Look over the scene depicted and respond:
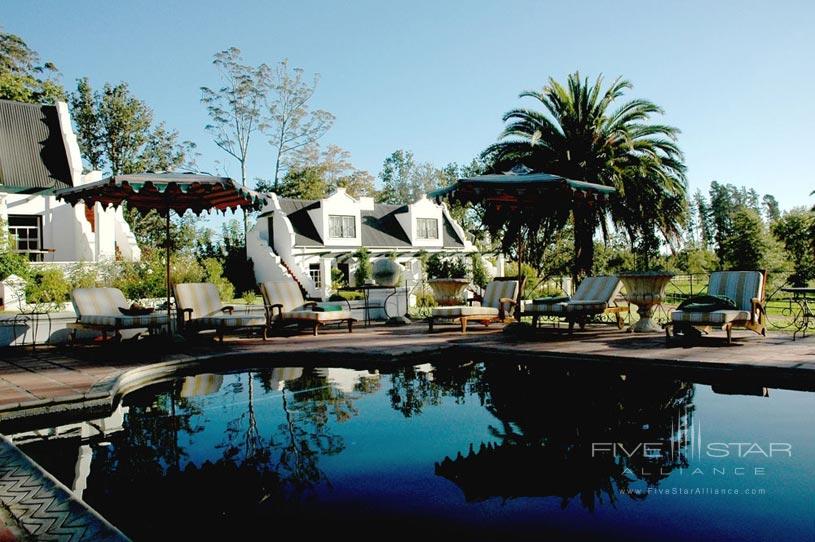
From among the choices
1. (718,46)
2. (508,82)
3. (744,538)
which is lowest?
(744,538)

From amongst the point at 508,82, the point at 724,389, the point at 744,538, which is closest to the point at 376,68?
the point at 508,82

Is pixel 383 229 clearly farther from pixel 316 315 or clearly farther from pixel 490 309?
pixel 316 315

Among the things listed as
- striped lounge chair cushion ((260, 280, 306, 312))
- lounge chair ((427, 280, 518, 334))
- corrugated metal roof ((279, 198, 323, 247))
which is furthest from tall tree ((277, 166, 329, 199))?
lounge chair ((427, 280, 518, 334))

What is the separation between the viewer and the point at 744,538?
3205 millimetres

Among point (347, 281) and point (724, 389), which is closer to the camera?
point (724, 389)

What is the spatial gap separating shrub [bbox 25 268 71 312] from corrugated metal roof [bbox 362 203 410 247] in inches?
730

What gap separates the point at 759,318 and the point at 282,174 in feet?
121

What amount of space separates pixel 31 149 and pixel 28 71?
36.5 feet

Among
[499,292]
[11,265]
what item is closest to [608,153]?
[499,292]

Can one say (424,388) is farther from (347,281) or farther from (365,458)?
(347,281)

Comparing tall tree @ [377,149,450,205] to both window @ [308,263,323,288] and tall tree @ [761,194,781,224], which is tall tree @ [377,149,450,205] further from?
tall tree @ [761,194,781,224]

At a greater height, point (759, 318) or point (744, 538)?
point (759, 318)

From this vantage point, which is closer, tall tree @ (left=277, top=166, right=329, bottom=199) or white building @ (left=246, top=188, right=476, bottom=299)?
white building @ (left=246, top=188, right=476, bottom=299)

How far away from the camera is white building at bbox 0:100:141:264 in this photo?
76.6 feet
